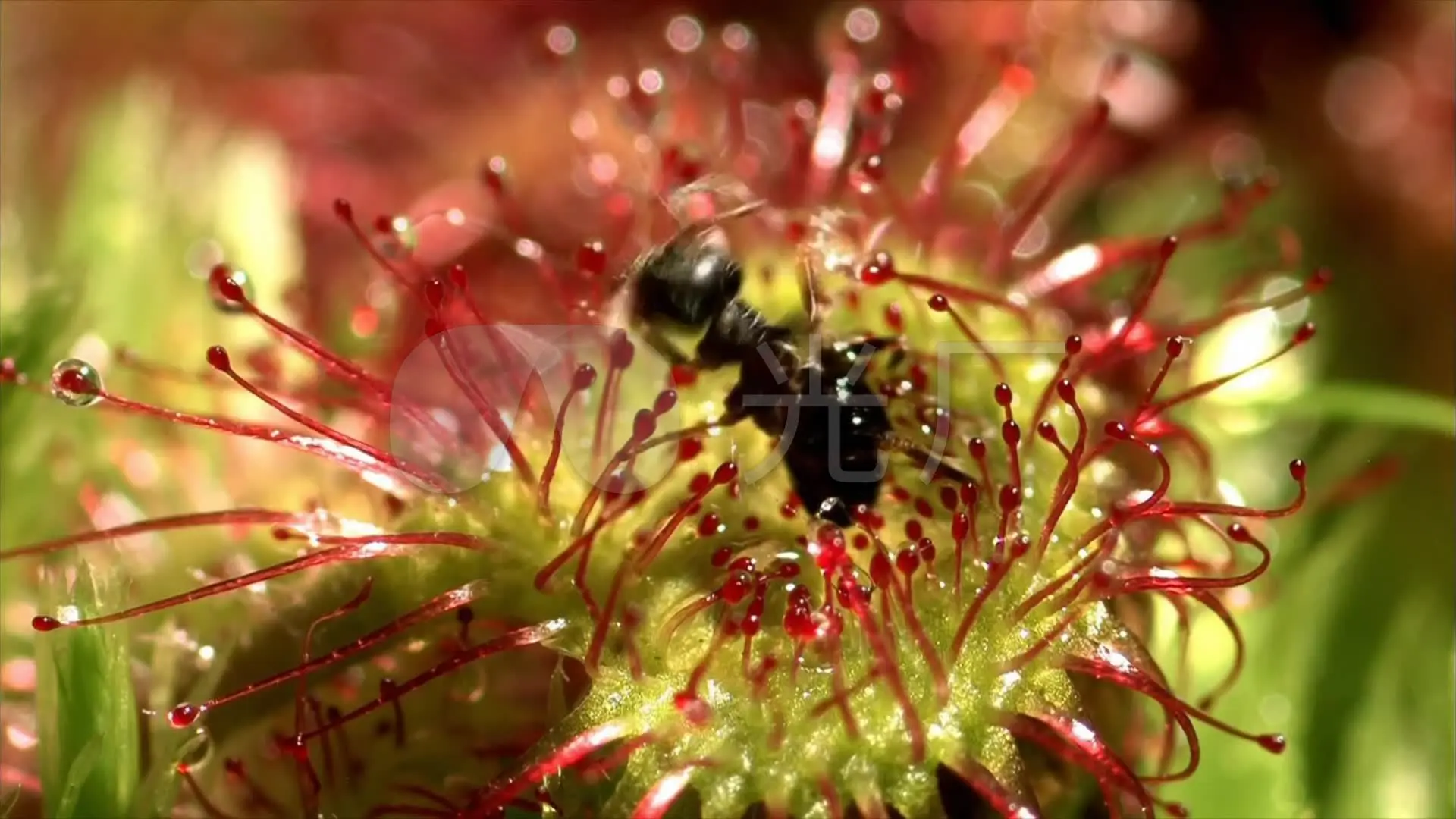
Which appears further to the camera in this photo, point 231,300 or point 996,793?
point 231,300

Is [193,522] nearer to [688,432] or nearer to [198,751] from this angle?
A: [198,751]

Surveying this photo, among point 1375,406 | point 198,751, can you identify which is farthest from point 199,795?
point 1375,406

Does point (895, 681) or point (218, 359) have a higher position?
point (218, 359)

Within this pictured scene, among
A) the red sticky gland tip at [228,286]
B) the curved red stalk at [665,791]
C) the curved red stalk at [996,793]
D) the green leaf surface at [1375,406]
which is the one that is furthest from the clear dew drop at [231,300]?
the green leaf surface at [1375,406]

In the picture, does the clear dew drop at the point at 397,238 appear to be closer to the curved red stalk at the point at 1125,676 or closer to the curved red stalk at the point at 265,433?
the curved red stalk at the point at 265,433

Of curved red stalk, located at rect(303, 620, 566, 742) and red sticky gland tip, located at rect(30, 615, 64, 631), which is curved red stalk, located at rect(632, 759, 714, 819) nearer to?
curved red stalk, located at rect(303, 620, 566, 742)

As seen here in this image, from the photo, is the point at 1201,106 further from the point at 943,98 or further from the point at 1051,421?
the point at 1051,421

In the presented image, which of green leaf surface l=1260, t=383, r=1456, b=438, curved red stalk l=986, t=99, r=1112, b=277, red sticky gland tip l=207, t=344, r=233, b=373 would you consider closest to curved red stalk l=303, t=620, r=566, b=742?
red sticky gland tip l=207, t=344, r=233, b=373

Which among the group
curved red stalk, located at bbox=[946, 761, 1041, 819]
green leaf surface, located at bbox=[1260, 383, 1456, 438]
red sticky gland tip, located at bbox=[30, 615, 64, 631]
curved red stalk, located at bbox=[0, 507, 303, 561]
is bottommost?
curved red stalk, located at bbox=[946, 761, 1041, 819]
